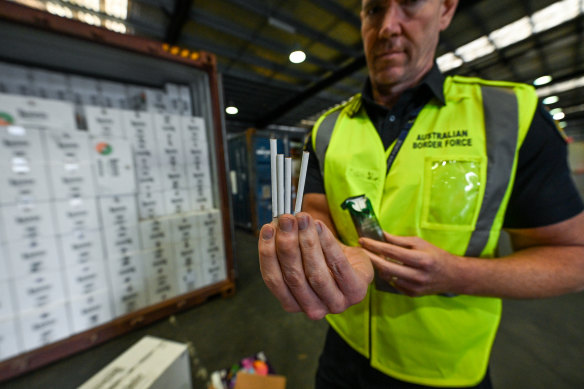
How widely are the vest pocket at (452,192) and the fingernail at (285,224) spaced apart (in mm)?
479

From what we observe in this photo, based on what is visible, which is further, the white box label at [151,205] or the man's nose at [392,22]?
the white box label at [151,205]

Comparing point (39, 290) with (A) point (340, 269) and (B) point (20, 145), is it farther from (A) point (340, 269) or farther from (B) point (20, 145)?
(A) point (340, 269)

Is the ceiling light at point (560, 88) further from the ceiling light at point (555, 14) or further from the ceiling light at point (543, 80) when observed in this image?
the ceiling light at point (555, 14)

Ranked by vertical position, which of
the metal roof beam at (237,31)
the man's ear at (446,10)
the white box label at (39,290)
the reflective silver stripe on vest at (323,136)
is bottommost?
the white box label at (39,290)

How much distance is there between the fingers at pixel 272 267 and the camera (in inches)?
13.4

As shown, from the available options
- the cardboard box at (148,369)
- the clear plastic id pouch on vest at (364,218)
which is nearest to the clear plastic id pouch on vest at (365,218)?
the clear plastic id pouch on vest at (364,218)

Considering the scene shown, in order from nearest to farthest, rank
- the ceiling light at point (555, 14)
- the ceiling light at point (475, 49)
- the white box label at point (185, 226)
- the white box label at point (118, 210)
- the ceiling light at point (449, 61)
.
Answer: the white box label at point (118, 210)
the white box label at point (185, 226)
the ceiling light at point (555, 14)
the ceiling light at point (475, 49)
the ceiling light at point (449, 61)

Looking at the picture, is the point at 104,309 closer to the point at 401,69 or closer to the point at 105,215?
the point at 105,215

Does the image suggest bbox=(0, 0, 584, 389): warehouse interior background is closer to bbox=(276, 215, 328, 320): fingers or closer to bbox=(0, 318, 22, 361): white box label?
bbox=(276, 215, 328, 320): fingers

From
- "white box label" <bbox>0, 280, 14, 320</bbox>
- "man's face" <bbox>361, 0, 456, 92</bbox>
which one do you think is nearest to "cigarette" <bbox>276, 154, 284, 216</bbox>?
"man's face" <bbox>361, 0, 456, 92</bbox>

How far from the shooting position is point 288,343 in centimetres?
179

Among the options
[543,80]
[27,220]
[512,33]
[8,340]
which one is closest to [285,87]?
[27,220]

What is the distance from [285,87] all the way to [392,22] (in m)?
2.67

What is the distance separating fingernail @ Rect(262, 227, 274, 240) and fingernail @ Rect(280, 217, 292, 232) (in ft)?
0.08
